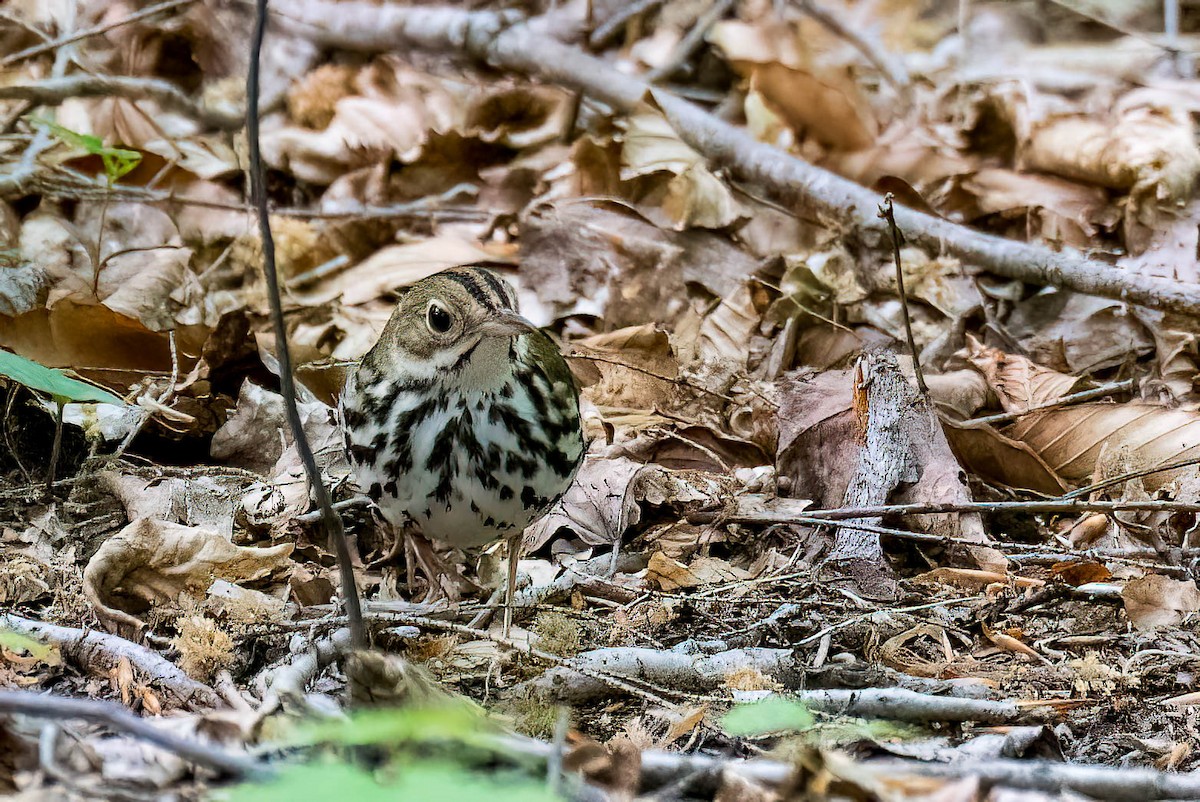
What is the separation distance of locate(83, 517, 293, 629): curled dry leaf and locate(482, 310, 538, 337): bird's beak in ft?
3.37

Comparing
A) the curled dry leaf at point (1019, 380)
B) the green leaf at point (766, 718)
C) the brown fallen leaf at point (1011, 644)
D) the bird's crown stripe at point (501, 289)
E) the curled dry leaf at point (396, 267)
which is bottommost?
the brown fallen leaf at point (1011, 644)

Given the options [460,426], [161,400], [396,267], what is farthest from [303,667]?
[396,267]

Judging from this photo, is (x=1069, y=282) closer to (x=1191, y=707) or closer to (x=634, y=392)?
(x=634, y=392)

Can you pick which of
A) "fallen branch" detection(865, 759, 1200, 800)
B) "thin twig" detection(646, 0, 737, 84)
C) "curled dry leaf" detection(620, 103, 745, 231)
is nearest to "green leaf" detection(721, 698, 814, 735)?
"fallen branch" detection(865, 759, 1200, 800)

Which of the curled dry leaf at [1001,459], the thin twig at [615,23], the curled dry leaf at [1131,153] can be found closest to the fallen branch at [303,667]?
the curled dry leaf at [1001,459]

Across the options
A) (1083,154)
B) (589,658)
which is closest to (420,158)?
(1083,154)

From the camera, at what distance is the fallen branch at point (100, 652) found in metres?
2.81

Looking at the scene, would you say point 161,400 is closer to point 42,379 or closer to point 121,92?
point 42,379

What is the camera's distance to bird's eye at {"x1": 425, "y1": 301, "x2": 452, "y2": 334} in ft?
10.7

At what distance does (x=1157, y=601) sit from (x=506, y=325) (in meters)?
1.83

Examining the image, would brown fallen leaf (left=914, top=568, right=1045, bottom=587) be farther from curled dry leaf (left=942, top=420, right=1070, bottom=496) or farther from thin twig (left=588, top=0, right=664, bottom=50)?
thin twig (left=588, top=0, right=664, bottom=50)

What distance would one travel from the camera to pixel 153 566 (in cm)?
343

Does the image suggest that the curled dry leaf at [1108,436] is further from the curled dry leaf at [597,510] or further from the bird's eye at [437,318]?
the bird's eye at [437,318]

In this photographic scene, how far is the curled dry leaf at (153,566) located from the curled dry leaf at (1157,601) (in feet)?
7.83
